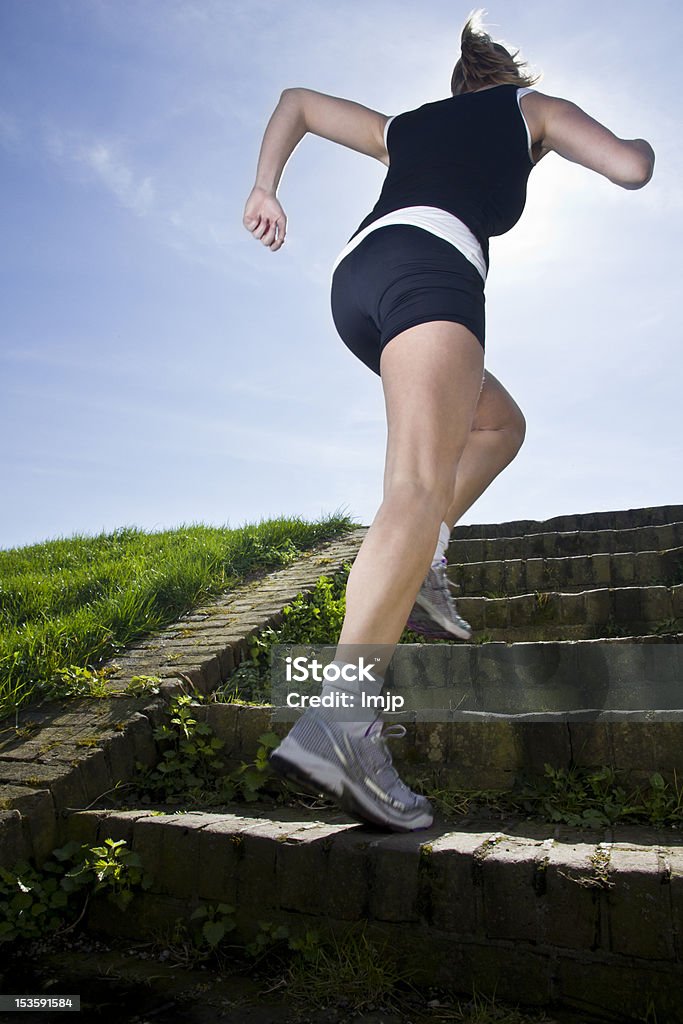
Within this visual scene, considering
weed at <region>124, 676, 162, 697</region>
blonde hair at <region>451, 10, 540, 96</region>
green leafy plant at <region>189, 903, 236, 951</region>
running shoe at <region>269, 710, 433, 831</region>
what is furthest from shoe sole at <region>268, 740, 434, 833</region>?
blonde hair at <region>451, 10, 540, 96</region>

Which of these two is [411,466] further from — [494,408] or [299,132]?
[299,132]

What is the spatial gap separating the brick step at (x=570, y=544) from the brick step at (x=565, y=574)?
1.89 ft

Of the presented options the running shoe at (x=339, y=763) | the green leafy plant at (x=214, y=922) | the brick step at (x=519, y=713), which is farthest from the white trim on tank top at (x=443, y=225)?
the green leafy plant at (x=214, y=922)

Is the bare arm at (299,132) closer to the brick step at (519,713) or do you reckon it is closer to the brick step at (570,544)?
the brick step at (519,713)

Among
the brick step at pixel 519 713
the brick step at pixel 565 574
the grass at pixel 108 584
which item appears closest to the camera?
the brick step at pixel 519 713

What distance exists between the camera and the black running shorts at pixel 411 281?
172 cm

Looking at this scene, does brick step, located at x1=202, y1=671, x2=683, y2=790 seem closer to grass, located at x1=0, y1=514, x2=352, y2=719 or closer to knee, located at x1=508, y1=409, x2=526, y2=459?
knee, located at x1=508, y1=409, x2=526, y2=459

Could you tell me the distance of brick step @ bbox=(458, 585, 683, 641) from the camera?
3.42 metres

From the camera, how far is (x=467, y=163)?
1.90 meters

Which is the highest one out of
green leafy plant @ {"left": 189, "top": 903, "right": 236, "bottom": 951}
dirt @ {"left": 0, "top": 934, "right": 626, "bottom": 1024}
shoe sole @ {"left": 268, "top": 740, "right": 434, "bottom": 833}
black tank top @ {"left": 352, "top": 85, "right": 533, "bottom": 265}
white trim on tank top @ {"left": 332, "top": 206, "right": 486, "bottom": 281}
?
black tank top @ {"left": 352, "top": 85, "right": 533, "bottom": 265}

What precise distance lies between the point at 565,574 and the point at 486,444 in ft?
6.43

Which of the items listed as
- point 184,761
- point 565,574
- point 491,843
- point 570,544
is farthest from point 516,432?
point 570,544

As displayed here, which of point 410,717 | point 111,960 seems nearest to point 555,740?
point 410,717

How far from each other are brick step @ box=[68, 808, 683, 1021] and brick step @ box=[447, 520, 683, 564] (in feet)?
9.39
